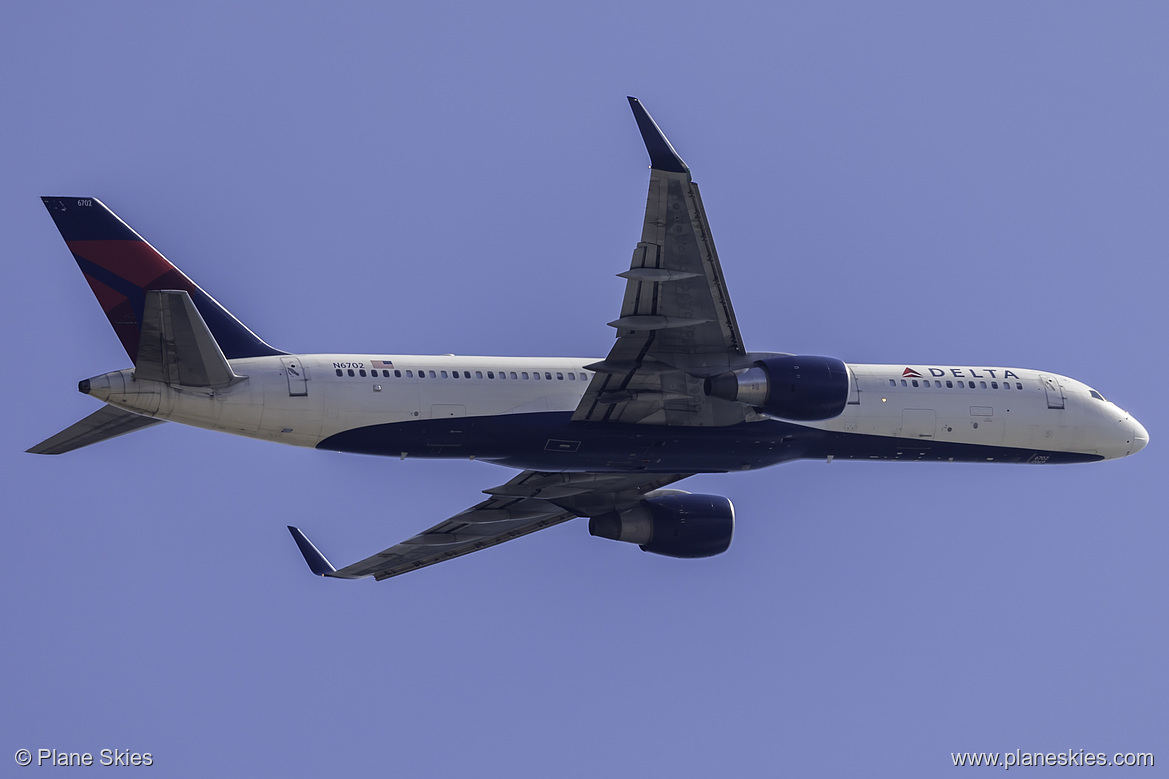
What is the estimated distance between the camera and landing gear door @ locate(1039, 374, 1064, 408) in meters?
41.7

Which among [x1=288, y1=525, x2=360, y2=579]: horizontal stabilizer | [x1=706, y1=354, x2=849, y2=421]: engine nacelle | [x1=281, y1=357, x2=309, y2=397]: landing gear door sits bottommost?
[x1=288, y1=525, x2=360, y2=579]: horizontal stabilizer

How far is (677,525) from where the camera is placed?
42.0 metres

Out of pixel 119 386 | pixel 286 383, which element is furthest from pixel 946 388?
pixel 119 386

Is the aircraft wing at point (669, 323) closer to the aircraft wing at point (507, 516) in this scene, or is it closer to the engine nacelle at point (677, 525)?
the aircraft wing at point (507, 516)

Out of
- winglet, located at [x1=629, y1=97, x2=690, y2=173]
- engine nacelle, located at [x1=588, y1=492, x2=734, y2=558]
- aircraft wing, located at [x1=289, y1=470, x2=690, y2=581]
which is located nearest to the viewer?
winglet, located at [x1=629, y1=97, x2=690, y2=173]

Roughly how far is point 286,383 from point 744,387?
10.6 meters

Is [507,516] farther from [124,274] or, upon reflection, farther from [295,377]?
[124,274]

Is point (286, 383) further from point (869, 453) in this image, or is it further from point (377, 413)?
point (869, 453)

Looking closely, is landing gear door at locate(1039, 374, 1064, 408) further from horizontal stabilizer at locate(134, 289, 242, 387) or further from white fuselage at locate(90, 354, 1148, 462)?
horizontal stabilizer at locate(134, 289, 242, 387)

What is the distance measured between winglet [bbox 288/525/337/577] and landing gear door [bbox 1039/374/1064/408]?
20633mm

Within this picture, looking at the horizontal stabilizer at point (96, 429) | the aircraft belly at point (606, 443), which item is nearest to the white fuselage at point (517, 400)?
the aircraft belly at point (606, 443)

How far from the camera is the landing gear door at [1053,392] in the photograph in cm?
4169

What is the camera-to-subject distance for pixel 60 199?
33062 mm

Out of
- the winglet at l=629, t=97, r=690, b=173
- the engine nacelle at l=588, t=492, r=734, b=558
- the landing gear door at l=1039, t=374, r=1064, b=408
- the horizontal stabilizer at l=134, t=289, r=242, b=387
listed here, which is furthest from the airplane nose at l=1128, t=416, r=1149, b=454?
the horizontal stabilizer at l=134, t=289, r=242, b=387
